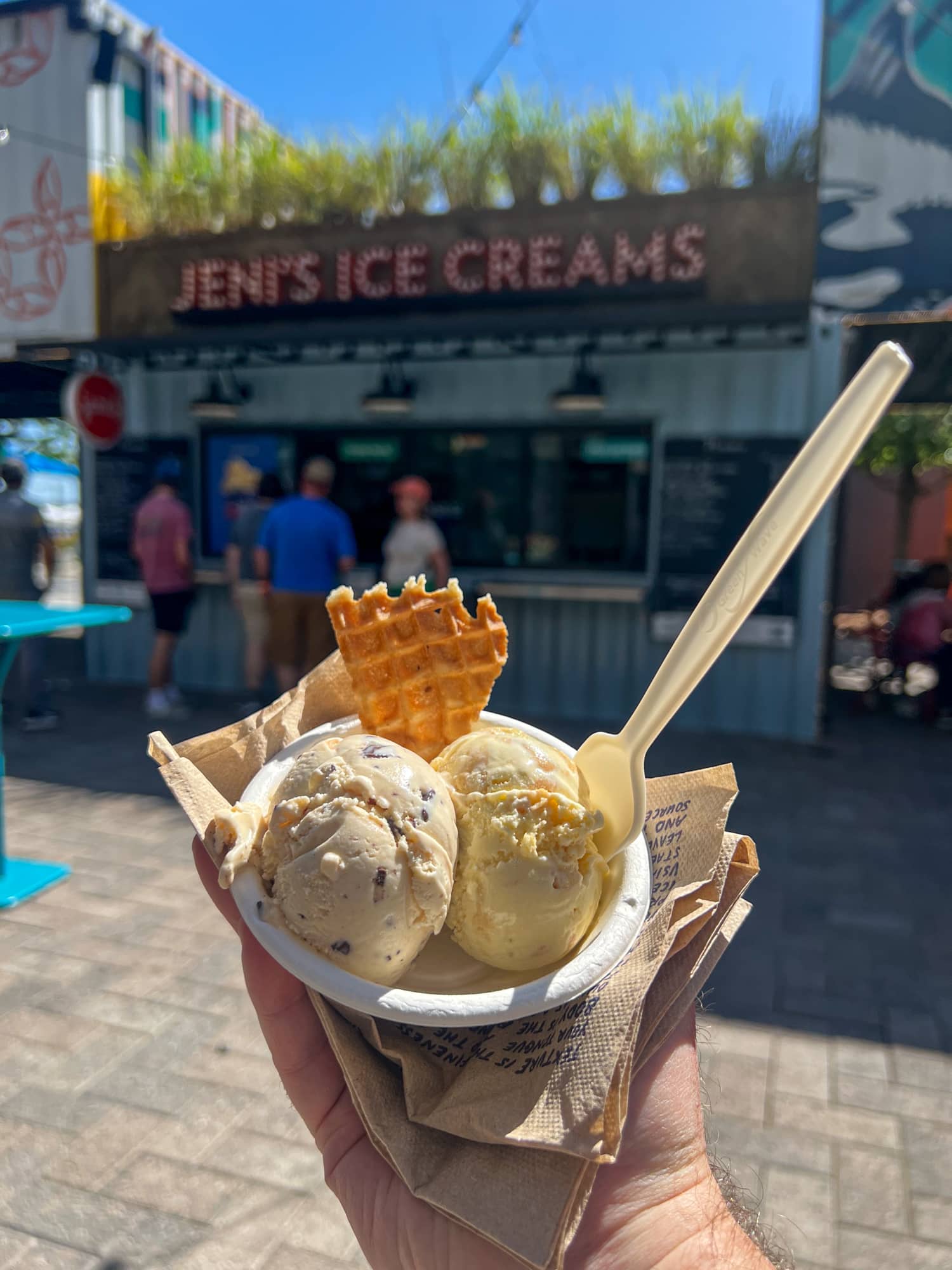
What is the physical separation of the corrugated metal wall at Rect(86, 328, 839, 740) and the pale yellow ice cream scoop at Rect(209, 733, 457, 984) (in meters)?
6.26

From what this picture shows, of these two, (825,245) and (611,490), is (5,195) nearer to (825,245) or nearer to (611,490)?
(611,490)

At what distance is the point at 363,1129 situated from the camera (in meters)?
1.36

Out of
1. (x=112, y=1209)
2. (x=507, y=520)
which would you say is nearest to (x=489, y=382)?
(x=507, y=520)

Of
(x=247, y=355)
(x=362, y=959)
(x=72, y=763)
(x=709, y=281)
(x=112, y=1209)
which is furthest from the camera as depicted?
(x=247, y=355)

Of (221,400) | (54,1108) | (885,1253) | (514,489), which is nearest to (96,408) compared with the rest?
(221,400)

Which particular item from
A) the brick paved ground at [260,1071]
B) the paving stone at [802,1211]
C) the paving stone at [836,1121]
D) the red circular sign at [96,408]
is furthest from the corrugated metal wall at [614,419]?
the paving stone at [802,1211]

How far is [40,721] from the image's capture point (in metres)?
7.02

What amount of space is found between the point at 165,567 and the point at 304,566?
5.26 ft

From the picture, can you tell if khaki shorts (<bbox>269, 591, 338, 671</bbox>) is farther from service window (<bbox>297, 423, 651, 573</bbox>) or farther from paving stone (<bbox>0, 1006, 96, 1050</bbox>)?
paving stone (<bbox>0, 1006, 96, 1050</bbox>)

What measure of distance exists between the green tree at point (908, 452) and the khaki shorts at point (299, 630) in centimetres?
1152

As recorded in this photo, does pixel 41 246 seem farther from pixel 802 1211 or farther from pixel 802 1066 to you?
pixel 802 1211

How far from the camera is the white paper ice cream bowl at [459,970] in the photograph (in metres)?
1.08

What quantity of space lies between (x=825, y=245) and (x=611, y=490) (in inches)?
98.2

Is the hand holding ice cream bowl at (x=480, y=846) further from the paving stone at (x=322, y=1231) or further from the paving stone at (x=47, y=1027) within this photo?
the paving stone at (x=47, y=1027)
